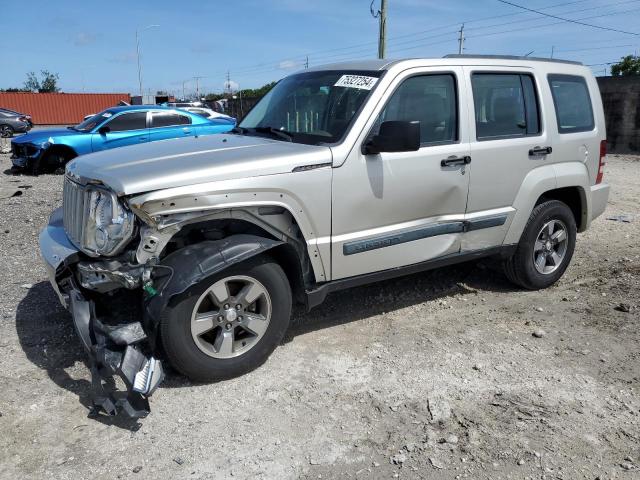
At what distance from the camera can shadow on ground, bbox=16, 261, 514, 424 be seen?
3.54m

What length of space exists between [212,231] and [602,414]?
2.62 metres

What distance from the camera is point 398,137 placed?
3.56 m

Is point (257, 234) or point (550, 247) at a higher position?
point (257, 234)

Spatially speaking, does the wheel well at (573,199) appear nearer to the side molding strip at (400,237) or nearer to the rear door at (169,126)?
the side molding strip at (400,237)

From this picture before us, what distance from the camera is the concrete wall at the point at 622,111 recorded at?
56.2ft

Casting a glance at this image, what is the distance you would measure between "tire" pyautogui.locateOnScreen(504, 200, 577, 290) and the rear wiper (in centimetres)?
239


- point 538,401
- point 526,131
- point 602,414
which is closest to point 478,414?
point 538,401

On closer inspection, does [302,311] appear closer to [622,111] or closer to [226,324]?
[226,324]

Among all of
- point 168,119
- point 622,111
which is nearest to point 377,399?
point 168,119

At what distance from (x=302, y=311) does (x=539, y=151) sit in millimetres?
2496

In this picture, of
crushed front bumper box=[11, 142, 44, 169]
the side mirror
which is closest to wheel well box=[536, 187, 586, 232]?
the side mirror

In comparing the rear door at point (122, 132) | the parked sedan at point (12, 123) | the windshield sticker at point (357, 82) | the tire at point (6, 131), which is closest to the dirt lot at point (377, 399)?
the windshield sticker at point (357, 82)

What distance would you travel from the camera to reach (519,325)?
14.6 ft

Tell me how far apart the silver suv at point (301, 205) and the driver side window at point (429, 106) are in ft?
0.04
